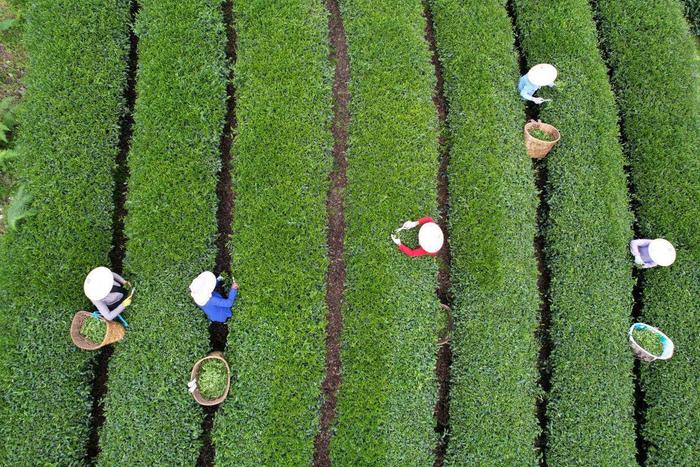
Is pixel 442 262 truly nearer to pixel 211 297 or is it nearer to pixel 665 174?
pixel 211 297

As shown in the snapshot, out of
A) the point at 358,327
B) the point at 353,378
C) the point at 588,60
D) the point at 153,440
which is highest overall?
the point at 588,60

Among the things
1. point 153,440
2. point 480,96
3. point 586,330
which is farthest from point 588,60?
point 153,440

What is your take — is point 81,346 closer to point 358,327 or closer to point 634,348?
point 358,327

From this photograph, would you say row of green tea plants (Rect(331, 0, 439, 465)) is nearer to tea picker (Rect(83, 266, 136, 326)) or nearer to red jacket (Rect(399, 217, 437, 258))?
red jacket (Rect(399, 217, 437, 258))

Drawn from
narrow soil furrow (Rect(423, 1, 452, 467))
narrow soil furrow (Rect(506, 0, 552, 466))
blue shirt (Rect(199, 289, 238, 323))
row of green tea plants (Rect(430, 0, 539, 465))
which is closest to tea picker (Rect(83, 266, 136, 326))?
blue shirt (Rect(199, 289, 238, 323))

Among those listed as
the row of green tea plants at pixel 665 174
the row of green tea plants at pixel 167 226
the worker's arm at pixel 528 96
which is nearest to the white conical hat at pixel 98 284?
the row of green tea plants at pixel 167 226

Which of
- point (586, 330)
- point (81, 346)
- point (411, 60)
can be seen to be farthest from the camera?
point (411, 60)
